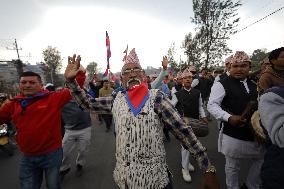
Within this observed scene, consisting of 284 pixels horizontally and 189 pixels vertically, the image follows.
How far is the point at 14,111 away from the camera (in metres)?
3.55

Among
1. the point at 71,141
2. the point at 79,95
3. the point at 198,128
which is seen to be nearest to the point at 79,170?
the point at 71,141

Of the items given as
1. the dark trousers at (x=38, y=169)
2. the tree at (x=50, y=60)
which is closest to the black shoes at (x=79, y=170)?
the dark trousers at (x=38, y=169)

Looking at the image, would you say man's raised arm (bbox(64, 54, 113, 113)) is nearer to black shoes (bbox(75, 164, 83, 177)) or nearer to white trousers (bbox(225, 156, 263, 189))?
white trousers (bbox(225, 156, 263, 189))

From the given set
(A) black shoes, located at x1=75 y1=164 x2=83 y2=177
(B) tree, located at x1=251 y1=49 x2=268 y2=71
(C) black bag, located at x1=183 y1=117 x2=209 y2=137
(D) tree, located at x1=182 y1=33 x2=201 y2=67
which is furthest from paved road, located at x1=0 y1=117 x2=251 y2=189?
(D) tree, located at x1=182 y1=33 x2=201 y2=67

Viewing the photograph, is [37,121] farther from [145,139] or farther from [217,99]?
[217,99]

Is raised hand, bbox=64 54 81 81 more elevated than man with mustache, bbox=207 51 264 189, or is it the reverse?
raised hand, bbox=64 54 81 81

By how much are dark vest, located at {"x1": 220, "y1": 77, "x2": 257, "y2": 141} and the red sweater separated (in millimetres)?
2260

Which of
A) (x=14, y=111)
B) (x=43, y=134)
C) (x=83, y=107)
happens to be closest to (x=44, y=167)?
(x=43, y=134)

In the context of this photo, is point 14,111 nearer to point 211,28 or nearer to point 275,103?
point 275,103

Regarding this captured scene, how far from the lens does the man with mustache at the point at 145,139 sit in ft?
7.71

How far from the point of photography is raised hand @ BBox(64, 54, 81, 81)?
2.57 m

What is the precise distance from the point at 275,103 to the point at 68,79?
1827 millimetres

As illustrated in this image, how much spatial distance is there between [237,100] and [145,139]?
197 cm

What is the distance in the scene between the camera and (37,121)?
343 centimetres
